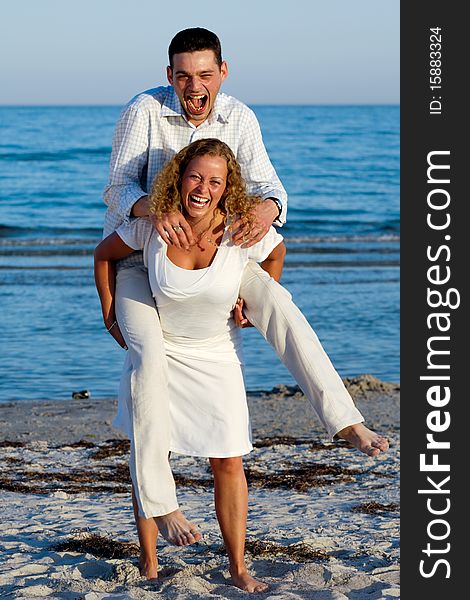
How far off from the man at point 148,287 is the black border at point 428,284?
0.30 metres

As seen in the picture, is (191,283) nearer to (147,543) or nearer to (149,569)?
(147,543)

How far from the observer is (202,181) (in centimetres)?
440

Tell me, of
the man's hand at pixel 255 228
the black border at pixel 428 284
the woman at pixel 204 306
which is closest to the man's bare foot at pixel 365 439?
the black border at pixel 428 284

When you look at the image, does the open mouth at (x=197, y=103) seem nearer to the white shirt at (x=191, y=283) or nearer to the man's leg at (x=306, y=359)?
the white shirt at (x=191, y=283)

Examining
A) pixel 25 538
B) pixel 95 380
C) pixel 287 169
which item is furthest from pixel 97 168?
pixel 25 538

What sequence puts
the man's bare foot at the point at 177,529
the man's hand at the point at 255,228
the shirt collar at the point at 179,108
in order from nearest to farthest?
1. the man's bare foot at the point at 177,529
2. the man's hand at the point at 255,228
3. the shirt collar at the point at 179,108

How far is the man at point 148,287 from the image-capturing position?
4.42 meters

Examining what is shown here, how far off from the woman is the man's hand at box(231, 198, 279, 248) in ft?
0.11

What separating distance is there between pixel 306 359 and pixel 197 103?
1213 mm

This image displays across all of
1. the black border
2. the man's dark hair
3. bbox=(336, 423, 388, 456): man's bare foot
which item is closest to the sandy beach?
the black border

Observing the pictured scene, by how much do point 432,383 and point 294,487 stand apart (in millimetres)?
2526

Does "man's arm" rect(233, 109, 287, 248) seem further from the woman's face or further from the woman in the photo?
the woman's face

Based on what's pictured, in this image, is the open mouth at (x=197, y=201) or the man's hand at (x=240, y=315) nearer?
the open mouth at (x=197, y=201)

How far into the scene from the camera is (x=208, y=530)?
5.71 m
